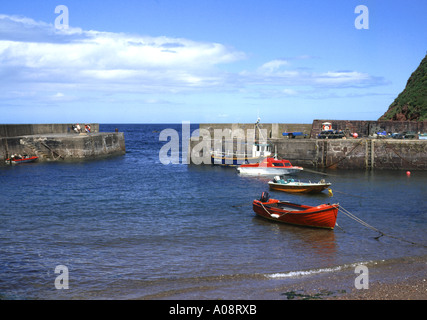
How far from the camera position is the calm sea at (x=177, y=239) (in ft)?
40.9

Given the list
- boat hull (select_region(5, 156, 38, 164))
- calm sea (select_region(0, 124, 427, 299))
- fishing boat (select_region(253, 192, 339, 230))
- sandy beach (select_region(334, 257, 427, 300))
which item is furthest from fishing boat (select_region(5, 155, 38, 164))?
sandy beach (select_region(334, 257, 427, 300))

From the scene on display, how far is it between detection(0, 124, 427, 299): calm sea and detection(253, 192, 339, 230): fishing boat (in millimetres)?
402

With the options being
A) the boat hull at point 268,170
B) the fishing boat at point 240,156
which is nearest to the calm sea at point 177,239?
the boat hull at point 268,170

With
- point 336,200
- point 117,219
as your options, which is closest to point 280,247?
point 117,219

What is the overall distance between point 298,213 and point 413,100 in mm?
47032

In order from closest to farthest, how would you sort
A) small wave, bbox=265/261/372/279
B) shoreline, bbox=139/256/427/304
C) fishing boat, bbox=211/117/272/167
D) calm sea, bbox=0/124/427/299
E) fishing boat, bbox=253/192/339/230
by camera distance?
shoreline, bbox=139/256/427/304, calm sea, bbox=0/124/427/299, small wave, bbox=265/261/372/279, fishing boat, bbox=253/192/339/230, fishing boat, bbox=211/117/272/167

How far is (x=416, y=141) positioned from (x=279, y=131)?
53.2 feet

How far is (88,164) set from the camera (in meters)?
44.5

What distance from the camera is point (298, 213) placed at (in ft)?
61.0

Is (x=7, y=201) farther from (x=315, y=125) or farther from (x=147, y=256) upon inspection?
(x=315, y=125)

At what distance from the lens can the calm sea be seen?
12.5 m

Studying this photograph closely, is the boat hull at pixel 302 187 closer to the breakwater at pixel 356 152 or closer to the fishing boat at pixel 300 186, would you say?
the fishing boat at pixel 300 186

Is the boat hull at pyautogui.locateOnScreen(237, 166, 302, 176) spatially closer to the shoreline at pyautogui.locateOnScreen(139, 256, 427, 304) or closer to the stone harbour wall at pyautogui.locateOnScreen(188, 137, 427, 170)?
the stone harbour wall at pyautogui.locateOnScreen(188, 137, 427, 170)
